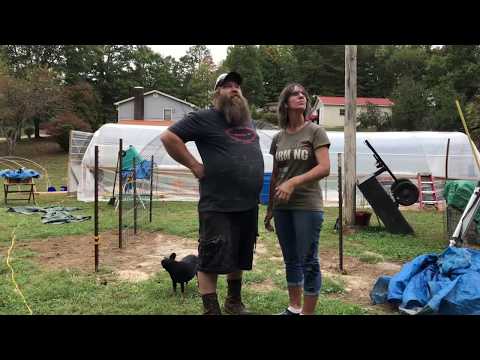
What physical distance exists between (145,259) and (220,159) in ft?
9.52

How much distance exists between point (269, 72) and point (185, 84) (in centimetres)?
977

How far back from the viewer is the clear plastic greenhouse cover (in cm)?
1153

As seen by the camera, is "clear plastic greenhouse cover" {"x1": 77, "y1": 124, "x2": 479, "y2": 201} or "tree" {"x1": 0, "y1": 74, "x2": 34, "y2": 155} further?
"tree" {"x1": 0, "y1": 74, "x2": 34, "y2": 155}

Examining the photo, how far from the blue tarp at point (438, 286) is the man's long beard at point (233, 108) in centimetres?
189

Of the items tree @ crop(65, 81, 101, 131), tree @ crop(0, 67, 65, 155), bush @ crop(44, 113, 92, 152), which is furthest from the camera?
tree @ crop(65, 81, 101, 131)

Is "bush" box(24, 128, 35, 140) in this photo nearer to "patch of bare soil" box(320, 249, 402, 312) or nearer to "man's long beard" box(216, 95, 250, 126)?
"patch of bare soil" box(320, 249, 402, 312)

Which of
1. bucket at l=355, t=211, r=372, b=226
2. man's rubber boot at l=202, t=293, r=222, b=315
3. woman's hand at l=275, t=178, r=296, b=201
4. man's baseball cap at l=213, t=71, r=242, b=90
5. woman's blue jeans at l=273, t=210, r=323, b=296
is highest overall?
man's baseball cap at l=213, t=71, r=242, b=90

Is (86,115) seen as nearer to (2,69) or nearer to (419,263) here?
(2,69)

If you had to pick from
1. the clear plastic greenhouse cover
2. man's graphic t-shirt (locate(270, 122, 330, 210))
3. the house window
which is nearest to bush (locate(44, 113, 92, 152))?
the house window

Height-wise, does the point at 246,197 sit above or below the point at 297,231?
above

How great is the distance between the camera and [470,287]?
3.13 meters

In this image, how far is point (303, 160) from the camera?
2830mm

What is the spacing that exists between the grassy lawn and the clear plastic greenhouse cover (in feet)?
12.4

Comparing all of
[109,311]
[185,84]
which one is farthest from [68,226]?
[185,84]
